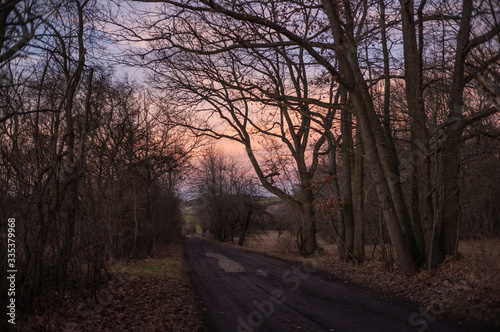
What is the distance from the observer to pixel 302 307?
7.73 metres

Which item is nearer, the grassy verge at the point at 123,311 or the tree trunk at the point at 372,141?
the grassy verge at the point at 123,311

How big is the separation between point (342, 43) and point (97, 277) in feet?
30.8

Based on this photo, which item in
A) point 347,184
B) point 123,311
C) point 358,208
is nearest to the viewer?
point 123,311

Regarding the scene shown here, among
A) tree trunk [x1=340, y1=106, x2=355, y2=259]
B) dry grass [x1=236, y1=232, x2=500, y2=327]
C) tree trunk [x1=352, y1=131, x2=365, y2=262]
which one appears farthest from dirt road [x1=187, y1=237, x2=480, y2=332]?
tree trunk [x1=340, y1=106, x2=355, y2=259]

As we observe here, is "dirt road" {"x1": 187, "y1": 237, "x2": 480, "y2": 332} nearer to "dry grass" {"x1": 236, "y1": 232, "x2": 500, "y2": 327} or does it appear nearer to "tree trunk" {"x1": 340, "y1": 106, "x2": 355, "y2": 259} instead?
"dry grass" {"x1": 236, "y1": 232, "x2": 500, "y2": 327}

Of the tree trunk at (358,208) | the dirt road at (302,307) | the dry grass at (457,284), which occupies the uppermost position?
the tree trunk at (358,208)

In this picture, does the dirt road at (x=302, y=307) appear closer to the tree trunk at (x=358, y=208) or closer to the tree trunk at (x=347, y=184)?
the tree trunk at (x=358, y=208)

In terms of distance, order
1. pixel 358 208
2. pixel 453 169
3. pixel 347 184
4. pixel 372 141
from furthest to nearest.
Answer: pixel 347 184 → pixel 358 208 → pixel 372 141 → pixel 453 169

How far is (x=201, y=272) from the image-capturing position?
14805 mm

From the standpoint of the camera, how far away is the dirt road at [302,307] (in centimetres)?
626

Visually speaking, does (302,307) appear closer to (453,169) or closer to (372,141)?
(372,141)

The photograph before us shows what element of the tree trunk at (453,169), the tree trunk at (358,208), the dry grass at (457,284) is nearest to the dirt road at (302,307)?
the dry grass at (457,284)

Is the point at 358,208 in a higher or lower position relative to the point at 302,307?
higher

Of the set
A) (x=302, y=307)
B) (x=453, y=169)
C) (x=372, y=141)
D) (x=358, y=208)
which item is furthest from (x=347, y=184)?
(x=302, y=307)
